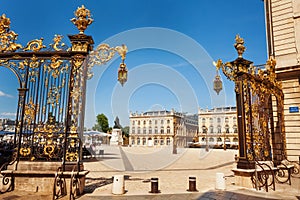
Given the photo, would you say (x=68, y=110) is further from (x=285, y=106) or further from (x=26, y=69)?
(x=285, y=106)

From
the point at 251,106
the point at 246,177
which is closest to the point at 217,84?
the point at 251,106

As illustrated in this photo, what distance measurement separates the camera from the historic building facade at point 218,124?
174 ft

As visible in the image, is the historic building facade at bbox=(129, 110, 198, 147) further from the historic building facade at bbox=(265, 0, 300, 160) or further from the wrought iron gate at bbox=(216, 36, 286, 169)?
the wrought iron gate at bbox=(216, 36, 286, 169)

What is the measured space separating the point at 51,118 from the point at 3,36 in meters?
3.28

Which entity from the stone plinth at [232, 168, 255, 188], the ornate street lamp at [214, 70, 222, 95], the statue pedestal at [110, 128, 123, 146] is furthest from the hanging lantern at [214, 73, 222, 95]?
the statue pedestal at [110, 128, 123, 146]

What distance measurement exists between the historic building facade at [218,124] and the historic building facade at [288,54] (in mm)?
41412

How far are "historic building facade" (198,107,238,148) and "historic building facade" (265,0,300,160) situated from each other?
136 feet

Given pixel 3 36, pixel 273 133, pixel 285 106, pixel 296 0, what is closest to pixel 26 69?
pixel 3 36

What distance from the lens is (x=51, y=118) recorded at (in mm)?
7289

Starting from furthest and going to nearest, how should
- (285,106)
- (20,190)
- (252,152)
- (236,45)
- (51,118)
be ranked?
(285,106), (236,45), (252,152), (51,118), (20,190)

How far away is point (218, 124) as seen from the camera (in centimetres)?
5459

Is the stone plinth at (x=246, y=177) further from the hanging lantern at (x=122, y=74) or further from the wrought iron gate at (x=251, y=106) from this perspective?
the hanging lantern at (x=122, y=74)

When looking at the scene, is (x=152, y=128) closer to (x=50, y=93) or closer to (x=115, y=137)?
(x=115, y=137)

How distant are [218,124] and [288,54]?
4465 centimetres
